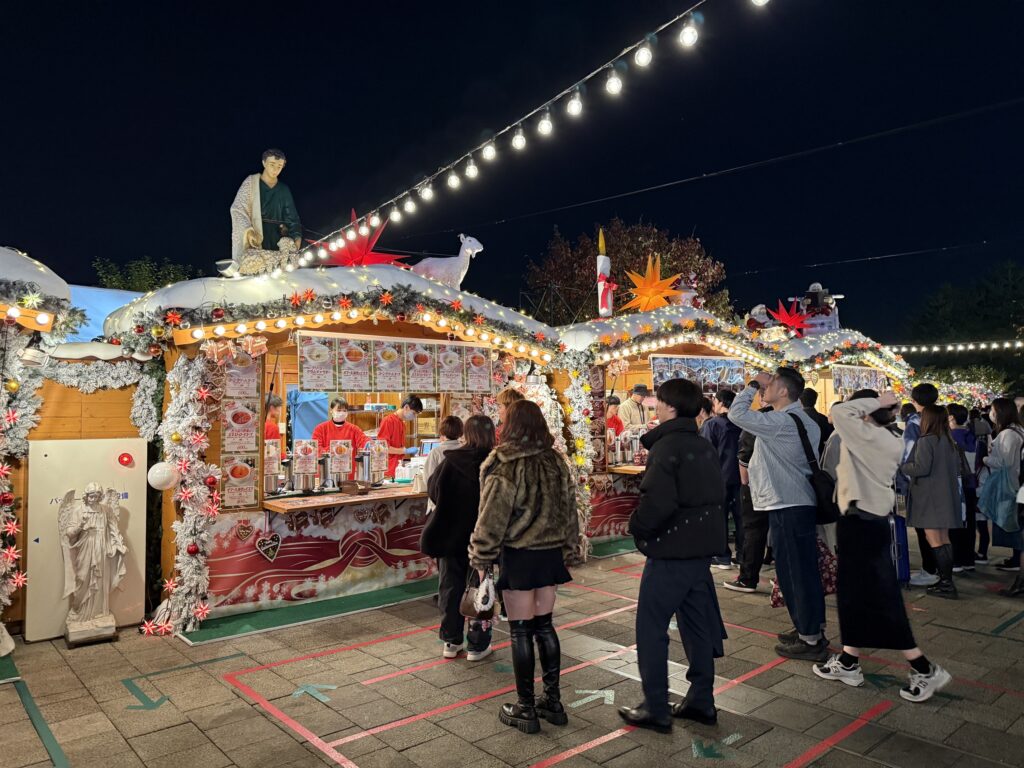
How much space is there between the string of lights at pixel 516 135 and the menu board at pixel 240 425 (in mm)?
2286

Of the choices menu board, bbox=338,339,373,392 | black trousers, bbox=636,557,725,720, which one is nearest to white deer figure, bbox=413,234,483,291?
menu board, bbox=338,339,373,392

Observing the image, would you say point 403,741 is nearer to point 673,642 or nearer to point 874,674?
point 673,642

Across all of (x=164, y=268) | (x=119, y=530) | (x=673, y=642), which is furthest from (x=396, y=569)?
(x=164, y=268)

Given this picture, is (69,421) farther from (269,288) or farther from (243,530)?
(269,288)

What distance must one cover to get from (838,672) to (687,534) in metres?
1.82

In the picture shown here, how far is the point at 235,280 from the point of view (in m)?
5.96

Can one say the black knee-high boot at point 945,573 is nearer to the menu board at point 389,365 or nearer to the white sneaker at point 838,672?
the white sneaker at point 838,672

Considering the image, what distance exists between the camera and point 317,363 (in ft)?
21.0

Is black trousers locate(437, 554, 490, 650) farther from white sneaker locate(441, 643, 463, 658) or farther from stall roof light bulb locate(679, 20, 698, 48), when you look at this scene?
stall roof light bulb locate(679, 20, 698, 48)

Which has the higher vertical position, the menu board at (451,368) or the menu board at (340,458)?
the menu board at (451,368)

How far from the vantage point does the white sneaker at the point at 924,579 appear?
22.5ft

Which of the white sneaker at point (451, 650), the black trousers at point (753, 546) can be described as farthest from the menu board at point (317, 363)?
the black trousers at point (753, 546)

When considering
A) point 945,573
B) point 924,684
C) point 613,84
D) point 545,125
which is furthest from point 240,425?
point 945,573

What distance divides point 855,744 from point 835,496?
1565 mm
